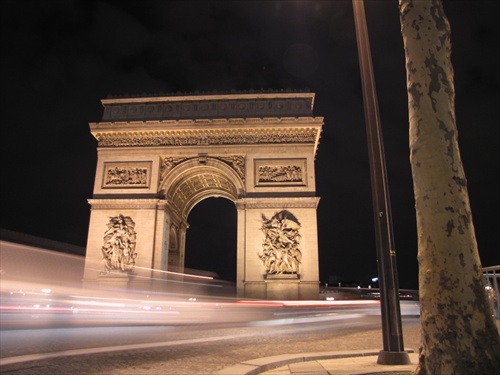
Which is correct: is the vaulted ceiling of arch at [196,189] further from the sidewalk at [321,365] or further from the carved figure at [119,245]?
the sidewalk at [321,365]

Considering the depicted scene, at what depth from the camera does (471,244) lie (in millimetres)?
3604

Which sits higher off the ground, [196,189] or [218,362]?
[196,189]

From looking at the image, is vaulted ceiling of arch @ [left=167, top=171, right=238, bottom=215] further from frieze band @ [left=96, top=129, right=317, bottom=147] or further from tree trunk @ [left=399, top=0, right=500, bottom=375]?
tree trunk @ [left=399, top=0, right=500, bottom=375]

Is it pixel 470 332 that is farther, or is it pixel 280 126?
pixel 280 126

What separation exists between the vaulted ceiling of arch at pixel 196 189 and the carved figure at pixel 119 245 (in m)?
2.78

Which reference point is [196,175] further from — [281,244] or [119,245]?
[281,244]

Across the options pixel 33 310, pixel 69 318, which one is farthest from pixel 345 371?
pixel 69 318

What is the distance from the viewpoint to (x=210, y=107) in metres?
24.4

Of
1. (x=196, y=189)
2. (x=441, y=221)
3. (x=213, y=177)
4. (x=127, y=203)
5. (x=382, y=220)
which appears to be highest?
(x=213, y=177)

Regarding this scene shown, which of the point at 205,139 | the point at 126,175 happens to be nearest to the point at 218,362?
the point at 205,139

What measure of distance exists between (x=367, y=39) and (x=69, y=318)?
13.5 metres

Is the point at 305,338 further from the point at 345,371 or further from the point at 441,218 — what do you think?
the point at 441,218

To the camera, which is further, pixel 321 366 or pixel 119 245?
pixel 119 245

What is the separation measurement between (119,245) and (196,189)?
7.08m
